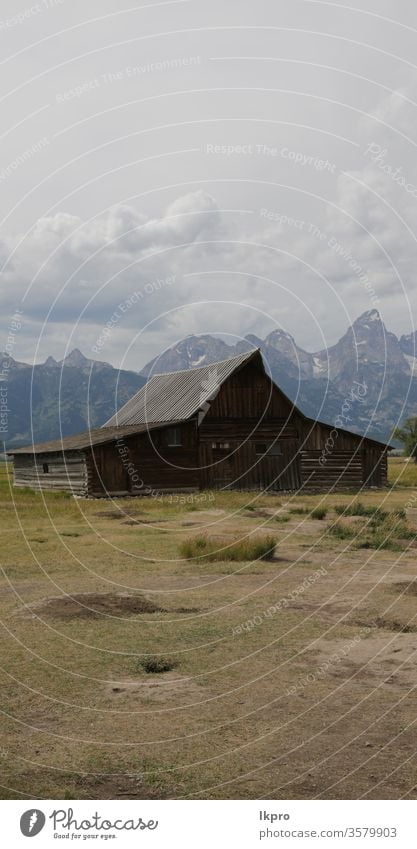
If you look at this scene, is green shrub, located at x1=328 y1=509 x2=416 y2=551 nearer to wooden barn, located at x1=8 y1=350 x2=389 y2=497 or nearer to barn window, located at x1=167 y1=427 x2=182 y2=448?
wooden barn, located at x1=8 y1=350 x2=389 y2=497

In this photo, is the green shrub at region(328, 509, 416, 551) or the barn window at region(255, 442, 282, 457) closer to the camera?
the green shrub at region(328, 509, 416, 551)

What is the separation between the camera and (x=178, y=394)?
49125 mm

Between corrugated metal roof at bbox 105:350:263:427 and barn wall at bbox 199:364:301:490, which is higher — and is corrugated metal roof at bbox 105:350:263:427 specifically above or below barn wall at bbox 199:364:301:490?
above

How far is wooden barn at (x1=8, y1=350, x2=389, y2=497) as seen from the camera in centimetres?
4219

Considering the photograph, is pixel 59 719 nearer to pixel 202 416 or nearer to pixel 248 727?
pixel 248 727

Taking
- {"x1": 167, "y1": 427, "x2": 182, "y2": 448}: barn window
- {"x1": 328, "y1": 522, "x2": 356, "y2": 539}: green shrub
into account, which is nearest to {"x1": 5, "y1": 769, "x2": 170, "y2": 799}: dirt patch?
{"x1": 328, "y1": 522, "x2": 356, "y2": 539}: green shrub

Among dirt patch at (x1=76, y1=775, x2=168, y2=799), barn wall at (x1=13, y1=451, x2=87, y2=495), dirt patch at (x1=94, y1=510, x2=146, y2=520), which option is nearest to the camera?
dirt patch at (x1=76, y1=775, x2=168, y2=799)

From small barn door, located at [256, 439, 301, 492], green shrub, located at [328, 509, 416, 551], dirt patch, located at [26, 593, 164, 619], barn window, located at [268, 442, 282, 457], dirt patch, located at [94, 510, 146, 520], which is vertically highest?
barn window, located at [268, 442, 282, 457]

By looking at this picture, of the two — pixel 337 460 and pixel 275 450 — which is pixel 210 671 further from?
pixel 337 460

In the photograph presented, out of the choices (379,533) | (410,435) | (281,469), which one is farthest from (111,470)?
(410,435)

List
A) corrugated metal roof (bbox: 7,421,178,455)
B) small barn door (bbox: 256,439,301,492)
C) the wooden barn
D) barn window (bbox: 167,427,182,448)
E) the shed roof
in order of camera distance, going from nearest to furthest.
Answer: corrugated metal roof (bbox: 7,421,178,455) < the wooden barn < barn window (bbox: 167,427,182,448) < the shed roof < small barn door (bbox: 256,439,301,492)

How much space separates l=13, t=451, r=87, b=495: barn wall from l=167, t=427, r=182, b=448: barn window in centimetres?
502

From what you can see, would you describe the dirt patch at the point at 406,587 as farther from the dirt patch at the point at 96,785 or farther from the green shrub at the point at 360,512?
the green shrub at the point at 360,512

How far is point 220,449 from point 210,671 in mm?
35072
